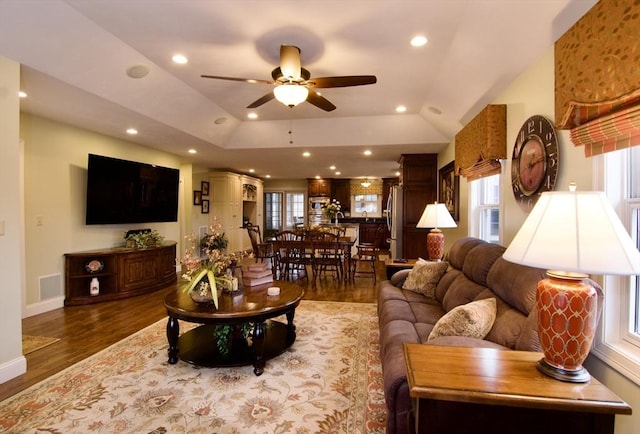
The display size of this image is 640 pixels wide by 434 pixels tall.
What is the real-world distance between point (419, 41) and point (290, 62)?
1131 millimetres

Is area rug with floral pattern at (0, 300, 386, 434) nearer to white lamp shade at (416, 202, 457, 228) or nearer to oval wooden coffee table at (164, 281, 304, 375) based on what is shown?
oval wooden coffee table at (164, 281, 304, 375)

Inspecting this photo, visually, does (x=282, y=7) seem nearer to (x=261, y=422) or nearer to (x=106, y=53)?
(x=106, y=53)

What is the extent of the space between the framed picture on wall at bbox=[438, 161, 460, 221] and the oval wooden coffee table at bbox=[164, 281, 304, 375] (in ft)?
9.56

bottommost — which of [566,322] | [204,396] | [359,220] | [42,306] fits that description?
[204,396]

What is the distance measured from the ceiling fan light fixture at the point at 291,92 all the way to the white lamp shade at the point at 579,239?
2.17m

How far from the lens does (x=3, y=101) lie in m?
2.40

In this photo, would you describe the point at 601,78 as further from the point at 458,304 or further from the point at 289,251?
the point at 289,251

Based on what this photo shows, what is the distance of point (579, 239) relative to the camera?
42.9 inches

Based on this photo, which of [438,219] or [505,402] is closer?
[505,402]

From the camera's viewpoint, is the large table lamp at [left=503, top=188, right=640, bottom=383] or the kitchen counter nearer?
the large table lamp at [left=503, top=188, right=640, bottom=383]

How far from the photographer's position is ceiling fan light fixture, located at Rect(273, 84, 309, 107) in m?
2.78

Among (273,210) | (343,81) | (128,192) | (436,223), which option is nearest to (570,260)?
(343,81)

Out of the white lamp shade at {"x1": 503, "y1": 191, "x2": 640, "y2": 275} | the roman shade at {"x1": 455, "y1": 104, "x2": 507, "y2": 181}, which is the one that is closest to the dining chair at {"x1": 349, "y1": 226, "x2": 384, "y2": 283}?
the roman shade at {"x1": 455, "y1": 104, "x2": 507, "y2": 181}

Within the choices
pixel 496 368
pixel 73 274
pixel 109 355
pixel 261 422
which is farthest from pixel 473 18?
pixel 73 274
